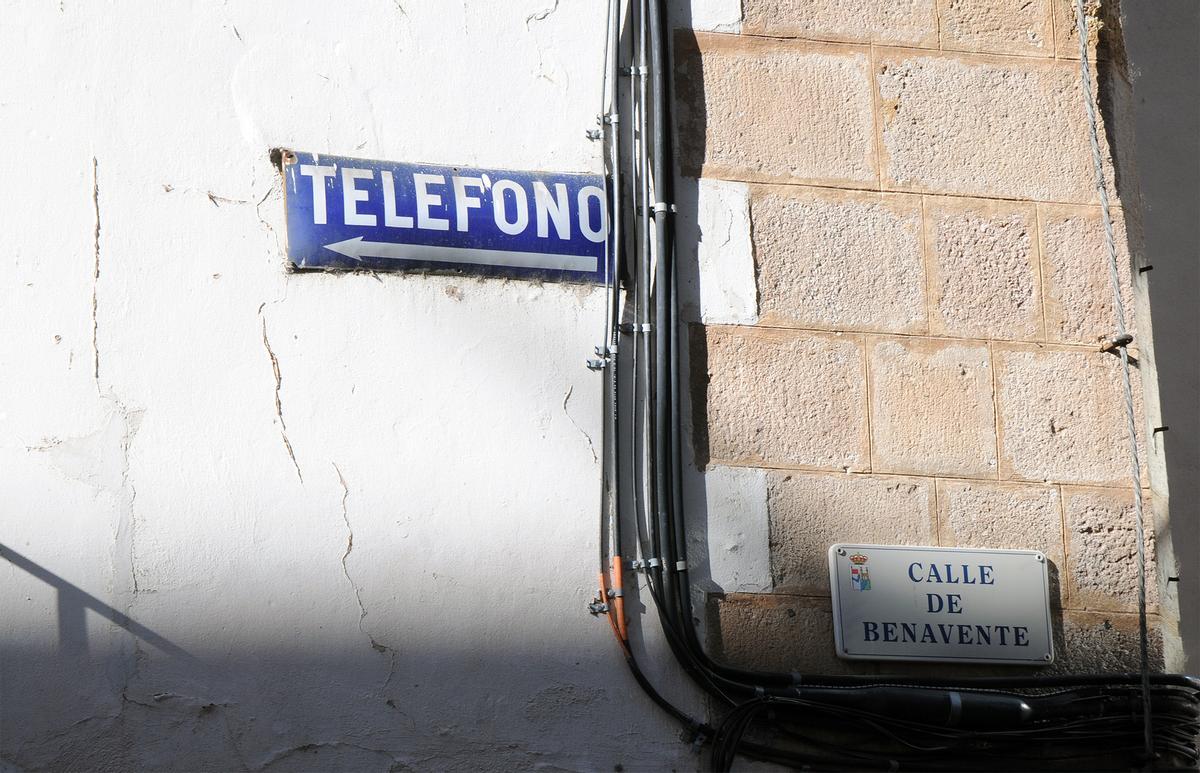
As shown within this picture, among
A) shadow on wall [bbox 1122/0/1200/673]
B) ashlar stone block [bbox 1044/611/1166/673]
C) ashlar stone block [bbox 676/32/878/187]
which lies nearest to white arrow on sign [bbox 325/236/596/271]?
ashlar stone block [bbox 676/32/878/187]

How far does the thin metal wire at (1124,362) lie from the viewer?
2.85 metres

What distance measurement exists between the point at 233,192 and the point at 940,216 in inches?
63.9

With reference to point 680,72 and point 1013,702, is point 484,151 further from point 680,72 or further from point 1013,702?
point 1013,702

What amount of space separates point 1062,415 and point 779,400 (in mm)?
672

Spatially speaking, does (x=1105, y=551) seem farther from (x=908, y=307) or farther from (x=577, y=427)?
(x=577, y=427)

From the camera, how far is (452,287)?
2.92 metres

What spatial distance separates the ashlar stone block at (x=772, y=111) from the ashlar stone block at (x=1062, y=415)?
0.58 metres

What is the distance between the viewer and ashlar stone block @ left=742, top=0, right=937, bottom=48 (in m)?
3.21

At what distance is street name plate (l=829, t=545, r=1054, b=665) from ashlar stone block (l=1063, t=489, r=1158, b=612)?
12 centimetres

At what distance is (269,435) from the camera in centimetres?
276

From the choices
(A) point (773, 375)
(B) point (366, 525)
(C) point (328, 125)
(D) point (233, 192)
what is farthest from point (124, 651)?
(A) point (773, 375)

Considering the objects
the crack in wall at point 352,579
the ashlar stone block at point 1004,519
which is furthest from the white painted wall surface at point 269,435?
the ashlar stone block at point 1004,519

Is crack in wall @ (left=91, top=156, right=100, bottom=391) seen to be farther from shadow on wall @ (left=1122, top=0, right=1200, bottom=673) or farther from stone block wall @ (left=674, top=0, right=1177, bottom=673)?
shadow on wall @ (left=1122, top=0, right=1200, bottom=673)

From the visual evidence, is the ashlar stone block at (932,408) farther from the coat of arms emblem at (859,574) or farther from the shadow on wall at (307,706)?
the shadow on wall at (307,706)
